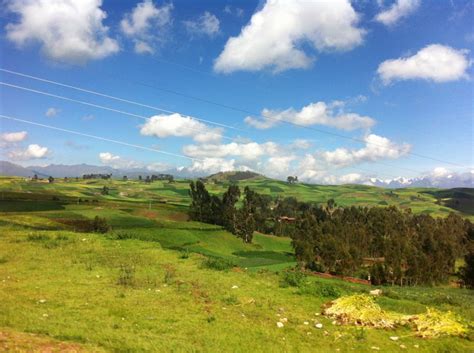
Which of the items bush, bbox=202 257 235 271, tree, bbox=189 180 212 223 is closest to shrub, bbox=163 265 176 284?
bush, bbox=202 257 235 271

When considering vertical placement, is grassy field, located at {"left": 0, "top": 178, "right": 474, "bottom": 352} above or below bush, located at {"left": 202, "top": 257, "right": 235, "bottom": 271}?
above

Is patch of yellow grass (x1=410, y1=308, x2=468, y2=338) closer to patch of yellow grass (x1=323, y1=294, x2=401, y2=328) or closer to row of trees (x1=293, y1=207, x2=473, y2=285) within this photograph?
patch of yellow grass (x1=323, y1=294, x2=401, y2=328)

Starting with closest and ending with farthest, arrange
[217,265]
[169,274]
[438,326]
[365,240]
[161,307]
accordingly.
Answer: [438,326]
[161,307]
[169,274]
[217,265]
[365,240]

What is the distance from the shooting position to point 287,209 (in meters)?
196

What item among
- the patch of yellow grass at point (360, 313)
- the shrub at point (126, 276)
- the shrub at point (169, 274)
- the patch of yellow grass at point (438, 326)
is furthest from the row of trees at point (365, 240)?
the patch of yellow grass at point (438, 326)

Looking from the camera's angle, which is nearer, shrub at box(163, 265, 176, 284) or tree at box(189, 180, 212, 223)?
shrub at box(163, 265, 176, 284)

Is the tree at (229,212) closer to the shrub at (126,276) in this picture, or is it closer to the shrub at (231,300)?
the shrub at (126,276)

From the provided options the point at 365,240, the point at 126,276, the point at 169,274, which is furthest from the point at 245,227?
the point at 126,276

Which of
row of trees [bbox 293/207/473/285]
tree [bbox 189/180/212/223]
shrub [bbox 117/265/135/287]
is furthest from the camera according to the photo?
tree [bbox 189/180/212/223]

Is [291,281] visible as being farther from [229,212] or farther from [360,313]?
[229,212]

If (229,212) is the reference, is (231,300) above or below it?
above

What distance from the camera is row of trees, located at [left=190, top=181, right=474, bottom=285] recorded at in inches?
3039

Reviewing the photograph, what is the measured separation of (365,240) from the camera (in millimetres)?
112625

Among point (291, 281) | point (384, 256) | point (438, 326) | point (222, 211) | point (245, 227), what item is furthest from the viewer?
point (222, 211)
